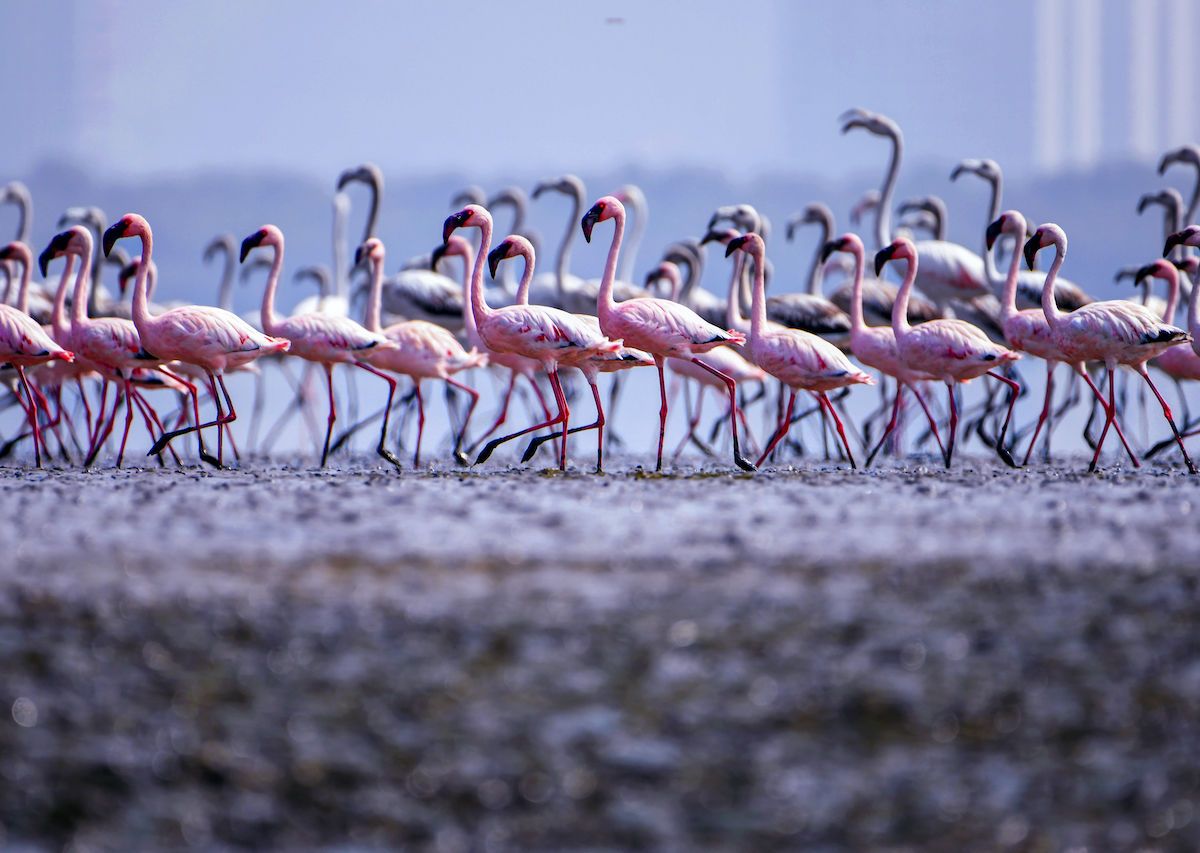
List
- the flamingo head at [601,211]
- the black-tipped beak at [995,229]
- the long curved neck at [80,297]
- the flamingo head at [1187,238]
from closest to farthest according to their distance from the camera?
the flamingo head at [601,211], the long curved neck at [80,297], the flamingo head at [1187,238], the black-tipped beak at [995,229]

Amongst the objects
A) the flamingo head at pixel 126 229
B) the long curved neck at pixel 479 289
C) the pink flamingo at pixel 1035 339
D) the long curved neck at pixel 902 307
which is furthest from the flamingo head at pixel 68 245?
the pink flamingo at pixel 1035 339

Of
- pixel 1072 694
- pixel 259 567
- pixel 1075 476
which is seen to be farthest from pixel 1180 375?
pixel 259 567

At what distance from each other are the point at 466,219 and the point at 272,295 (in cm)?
218

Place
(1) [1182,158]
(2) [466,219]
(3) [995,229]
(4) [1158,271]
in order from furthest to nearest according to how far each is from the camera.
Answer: (1) [1182,158] → (4) [1158,271] → (3) [995,229] → (2) [466,219]

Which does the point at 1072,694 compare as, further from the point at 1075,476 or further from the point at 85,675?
the point at 1075,476

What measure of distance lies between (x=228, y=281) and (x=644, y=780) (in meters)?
15.4

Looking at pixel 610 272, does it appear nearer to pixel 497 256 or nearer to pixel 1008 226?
pixel 497 256

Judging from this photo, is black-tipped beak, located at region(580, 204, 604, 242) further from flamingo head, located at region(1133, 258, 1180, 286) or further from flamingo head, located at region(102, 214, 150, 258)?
flamingo head, located at region(1133, 258, 1180, 286)

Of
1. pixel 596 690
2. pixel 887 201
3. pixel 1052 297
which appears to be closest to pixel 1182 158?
pixel 887 201

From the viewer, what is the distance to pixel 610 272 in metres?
11.5

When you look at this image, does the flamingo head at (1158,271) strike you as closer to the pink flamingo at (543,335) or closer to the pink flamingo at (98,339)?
the pink flamingo at (543,335)

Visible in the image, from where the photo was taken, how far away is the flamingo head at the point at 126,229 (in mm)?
12287

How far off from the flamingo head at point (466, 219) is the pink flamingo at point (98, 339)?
98.2 inches

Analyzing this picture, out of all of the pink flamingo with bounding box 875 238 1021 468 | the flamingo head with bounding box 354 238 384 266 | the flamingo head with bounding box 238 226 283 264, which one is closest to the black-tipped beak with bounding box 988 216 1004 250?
the pink flamingo with bounding box 875 238 1021 468
